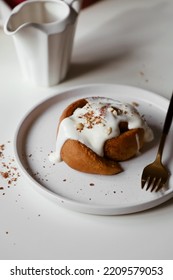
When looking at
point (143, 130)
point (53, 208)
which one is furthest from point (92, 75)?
point (53, 208)

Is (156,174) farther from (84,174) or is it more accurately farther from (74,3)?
(74,3)

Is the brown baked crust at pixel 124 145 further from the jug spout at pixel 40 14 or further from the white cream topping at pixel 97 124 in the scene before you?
the jug spout at pixel 40 14

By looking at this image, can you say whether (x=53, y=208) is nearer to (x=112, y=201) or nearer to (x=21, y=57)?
(x=112, y=201)

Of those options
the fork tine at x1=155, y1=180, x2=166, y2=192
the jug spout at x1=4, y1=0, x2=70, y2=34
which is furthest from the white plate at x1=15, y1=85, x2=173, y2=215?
the jug spout at x1=4, y1=0, x2=70, y2=34

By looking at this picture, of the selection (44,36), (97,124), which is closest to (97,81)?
(44,36)

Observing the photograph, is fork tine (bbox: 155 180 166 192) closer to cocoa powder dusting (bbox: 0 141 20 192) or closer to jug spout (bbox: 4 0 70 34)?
cocoa powder dusting (bbox: 0 141 20 192)

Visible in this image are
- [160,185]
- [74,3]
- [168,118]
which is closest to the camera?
[160,185]

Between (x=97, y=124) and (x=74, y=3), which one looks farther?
(x=74, y=3)
